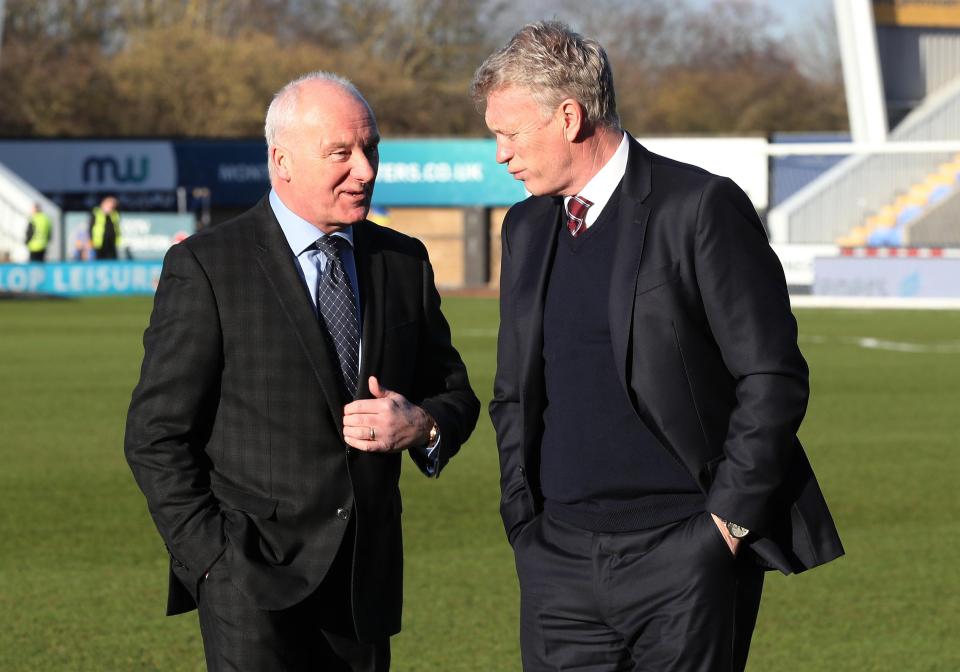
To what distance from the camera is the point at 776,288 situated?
3658 millimetres

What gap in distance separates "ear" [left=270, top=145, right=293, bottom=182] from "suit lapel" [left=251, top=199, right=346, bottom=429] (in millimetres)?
142

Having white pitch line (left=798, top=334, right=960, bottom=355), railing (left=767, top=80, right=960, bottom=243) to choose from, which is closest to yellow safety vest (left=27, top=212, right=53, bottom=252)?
railing (left=767, top=80, right=960, bottom=243)

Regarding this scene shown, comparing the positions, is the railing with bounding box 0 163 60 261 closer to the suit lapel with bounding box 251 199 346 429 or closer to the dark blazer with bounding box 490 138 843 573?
the suit lapel with bounding box 251 199 346 429

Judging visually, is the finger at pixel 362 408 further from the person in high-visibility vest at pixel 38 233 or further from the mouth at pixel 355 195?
the person in high-visibility vest at pixel 38 233

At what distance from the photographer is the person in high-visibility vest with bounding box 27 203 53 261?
35.8 meters

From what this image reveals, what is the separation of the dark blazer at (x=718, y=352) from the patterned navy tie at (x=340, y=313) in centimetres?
67

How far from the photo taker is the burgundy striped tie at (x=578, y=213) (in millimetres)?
3836

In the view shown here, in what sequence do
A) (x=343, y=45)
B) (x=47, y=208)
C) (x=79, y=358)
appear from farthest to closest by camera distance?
(x=343, y=45) < (x=47, y=208) < (x=79, y=358)

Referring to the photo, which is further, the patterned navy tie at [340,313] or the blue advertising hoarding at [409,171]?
the blue advertising hoarding at [409,171]

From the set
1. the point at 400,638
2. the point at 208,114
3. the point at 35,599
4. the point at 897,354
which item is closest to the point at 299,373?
the point at 400,638

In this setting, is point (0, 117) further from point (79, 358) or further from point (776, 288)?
point (776, 288)

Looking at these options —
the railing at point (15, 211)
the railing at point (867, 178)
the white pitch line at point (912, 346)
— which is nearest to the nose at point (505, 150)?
the white pitch line at point (912, 346)

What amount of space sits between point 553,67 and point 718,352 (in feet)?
A: 2.27

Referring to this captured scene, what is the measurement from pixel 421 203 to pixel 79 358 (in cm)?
2351
